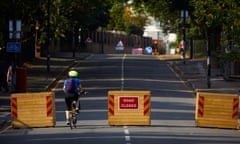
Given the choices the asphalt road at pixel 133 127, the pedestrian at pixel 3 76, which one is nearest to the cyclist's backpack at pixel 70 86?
the asphalt road at pixel 133 127

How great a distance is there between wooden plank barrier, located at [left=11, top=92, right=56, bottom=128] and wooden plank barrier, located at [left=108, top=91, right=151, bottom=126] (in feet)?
5.97

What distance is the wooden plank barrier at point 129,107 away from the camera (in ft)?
74.8

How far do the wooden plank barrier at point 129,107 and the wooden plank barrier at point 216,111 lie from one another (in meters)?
1.64

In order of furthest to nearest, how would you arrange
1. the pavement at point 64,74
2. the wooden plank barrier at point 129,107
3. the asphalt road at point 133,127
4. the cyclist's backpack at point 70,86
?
the pavement at point 64,74, the wooden plank barrier at point 129,107, the cyclist's backpack at point 70,86, the asphalt road at point 133,127

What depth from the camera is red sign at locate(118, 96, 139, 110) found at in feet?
75.0

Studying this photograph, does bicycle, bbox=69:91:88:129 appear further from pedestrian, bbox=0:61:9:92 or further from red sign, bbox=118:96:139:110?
pedestrian, bbox=0:61:9:92

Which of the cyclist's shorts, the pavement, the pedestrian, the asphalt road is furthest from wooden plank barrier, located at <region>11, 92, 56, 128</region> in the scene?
the pedestrian

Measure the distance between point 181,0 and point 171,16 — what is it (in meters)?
9.83

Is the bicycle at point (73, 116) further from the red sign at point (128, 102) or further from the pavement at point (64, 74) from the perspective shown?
the pavement at point (64, 74)

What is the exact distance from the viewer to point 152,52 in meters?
99.6

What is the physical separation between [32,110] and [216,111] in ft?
18.4

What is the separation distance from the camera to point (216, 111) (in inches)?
909

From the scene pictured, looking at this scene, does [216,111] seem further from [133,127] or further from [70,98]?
[70,98]

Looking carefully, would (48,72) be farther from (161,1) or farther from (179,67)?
(161,1)
